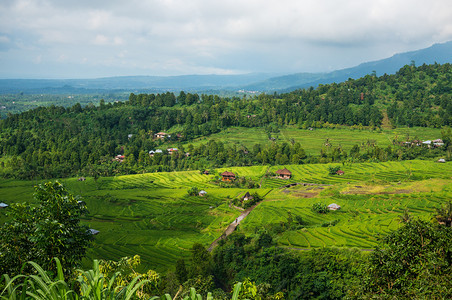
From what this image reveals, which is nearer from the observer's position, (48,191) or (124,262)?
(48,191)

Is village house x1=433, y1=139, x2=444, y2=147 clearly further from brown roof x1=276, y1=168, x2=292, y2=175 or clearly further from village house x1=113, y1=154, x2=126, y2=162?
village house x1=113, y1=154, x2=126, y2=162

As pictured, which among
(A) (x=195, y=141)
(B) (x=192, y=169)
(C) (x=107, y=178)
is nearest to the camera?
(C) (x=107, y=178)

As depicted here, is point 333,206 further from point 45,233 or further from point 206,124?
point 206,124

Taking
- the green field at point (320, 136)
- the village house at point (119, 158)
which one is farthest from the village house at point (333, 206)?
the village house at point (119, 158)

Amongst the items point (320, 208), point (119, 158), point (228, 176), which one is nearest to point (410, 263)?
point (320, 208)

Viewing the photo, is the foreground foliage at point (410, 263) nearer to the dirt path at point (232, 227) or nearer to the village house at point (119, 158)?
the dirt path at point (232, 227)

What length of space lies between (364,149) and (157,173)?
48.3 metres

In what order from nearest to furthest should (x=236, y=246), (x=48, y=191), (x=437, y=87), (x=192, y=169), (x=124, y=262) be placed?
(x=48, y=191), (x=124, y=262), (x=236, y=246), (x=192, y=169), (x=437, y=87)

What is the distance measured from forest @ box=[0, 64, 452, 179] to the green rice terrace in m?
7.08

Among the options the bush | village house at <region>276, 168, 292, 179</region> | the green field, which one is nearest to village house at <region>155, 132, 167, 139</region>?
the green field

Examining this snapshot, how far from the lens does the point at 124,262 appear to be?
8.52 metres

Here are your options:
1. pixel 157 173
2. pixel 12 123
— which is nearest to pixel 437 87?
pixel 157 173

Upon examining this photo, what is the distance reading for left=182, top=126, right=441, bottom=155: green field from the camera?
8002cm

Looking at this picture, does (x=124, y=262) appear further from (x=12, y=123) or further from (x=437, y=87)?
(x=437, y=87)
